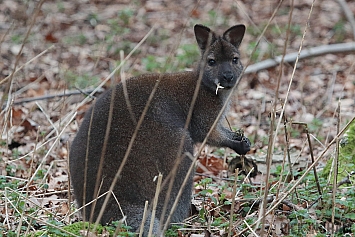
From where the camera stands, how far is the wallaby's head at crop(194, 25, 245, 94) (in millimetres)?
4961

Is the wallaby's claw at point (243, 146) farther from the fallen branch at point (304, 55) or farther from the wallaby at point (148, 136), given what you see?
the fallen branch at point (304, 55)

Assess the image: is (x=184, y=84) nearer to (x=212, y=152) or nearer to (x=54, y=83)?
(x=212, y=152)

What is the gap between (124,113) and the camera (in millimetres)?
4316

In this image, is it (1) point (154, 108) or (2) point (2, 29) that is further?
(2) point (2, 29)

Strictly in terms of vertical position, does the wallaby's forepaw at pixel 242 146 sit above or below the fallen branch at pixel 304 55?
below

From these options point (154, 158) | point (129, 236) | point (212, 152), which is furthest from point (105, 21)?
point (129, 236)

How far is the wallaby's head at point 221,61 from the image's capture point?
4961 millimetres

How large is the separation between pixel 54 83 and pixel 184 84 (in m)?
4.31

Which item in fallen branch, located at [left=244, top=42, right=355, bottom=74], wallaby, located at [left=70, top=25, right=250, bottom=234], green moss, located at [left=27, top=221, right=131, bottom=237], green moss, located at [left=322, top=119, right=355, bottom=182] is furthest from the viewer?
fallen branch, located at [left=244, top=42, right=355, bottom=74]

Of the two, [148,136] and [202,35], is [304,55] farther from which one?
[148,136]

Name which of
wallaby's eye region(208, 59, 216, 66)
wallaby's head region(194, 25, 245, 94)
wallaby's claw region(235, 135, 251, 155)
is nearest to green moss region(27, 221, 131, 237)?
wallaby's claw region(235, 135, 251, 155)

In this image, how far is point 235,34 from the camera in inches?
205

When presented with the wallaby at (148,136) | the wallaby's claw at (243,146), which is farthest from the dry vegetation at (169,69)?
the wallaby's claw at (243,146)

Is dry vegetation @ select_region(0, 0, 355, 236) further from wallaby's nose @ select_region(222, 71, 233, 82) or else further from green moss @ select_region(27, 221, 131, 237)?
wallaby's nose @ select_region(222, 71, 233, 82)
